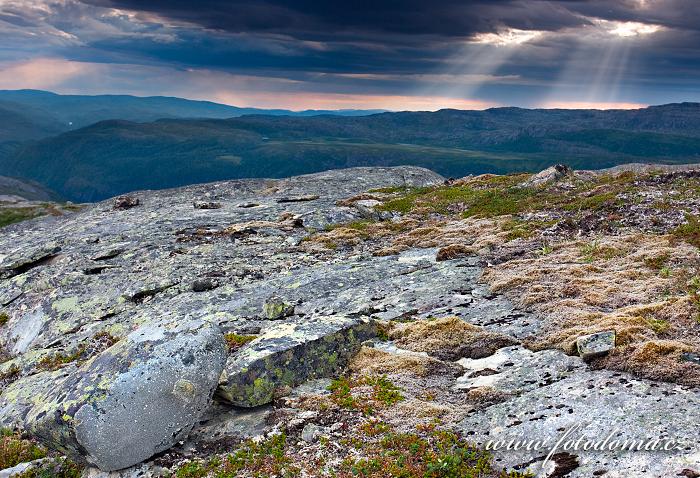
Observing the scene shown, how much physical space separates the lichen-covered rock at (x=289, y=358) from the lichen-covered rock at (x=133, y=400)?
2.28ft

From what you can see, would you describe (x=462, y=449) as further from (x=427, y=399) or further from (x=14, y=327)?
(x=14, y=327)

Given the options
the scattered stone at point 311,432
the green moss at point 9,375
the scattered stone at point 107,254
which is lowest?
the green moss at point 9,375

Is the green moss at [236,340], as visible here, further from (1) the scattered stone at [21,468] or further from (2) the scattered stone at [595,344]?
(2) the scattered stone at [595,344]

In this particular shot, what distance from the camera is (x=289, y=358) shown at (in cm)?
1484

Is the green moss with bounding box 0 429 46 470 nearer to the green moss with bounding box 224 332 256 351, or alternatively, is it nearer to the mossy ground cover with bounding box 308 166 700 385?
the green moss with bounding box 224 332 256 351

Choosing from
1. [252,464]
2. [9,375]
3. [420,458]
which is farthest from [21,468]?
[420,458]

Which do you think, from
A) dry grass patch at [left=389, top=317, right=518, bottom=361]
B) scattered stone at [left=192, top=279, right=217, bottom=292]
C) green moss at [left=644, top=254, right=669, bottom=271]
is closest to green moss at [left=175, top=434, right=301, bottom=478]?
dry grass patch at [left=389, top=317, right=518, bottom=361]

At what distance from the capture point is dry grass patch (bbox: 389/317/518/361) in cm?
1576

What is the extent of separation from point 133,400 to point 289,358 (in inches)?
172

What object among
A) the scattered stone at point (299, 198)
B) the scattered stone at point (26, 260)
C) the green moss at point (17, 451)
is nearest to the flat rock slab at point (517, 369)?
the green moss at point (17, 451)

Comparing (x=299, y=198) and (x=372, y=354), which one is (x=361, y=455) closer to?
(x=372, y=354)

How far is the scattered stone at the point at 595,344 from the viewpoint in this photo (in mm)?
13193

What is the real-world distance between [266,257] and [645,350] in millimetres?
22255

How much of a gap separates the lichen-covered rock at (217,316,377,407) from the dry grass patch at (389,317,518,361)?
142cm
